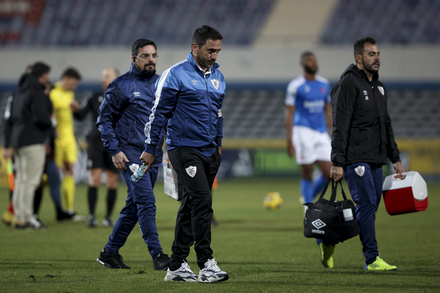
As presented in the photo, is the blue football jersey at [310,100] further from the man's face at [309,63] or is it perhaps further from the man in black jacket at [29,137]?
the man in black jacket at [29,137]

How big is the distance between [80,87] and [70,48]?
151 cm

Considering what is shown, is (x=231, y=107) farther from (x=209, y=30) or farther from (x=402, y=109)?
(x=209, y=30)

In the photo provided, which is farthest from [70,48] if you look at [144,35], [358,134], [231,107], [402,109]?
[358,134]

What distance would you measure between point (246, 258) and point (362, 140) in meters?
1.76

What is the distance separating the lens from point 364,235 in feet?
18.1

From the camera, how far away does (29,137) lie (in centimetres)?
876

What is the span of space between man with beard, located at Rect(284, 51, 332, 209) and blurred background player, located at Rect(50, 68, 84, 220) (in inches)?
154

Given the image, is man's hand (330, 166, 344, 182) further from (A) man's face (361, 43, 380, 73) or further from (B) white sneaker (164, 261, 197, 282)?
(B) white sneaker (164, 261, 197, 282)

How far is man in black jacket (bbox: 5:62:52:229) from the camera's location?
344 inches

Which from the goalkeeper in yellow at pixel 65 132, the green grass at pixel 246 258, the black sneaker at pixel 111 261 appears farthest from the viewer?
the goalkeeper in yellow at pixel 65 132

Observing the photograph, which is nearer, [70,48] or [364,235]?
[364,235]

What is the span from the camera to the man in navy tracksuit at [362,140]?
543 centimetres

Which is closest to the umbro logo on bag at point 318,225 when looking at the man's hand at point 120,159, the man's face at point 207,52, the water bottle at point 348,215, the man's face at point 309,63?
the water bottle at point 348,215

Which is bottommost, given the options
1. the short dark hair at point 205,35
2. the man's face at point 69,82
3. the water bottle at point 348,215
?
the water bottle at point 348,215
